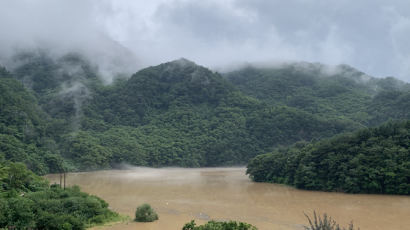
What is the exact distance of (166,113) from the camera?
81.1m

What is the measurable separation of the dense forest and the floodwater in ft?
3.55

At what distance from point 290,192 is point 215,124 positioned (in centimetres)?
4481

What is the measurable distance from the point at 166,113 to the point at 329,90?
128ft

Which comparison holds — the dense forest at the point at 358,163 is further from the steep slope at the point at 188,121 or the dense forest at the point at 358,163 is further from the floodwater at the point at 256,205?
the steep slope at the point at 188,121

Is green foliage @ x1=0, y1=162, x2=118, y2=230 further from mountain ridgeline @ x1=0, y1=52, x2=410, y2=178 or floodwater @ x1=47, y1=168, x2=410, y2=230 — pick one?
mountain ridgeline @ x1=0, y1=52, x2=410, y2=178

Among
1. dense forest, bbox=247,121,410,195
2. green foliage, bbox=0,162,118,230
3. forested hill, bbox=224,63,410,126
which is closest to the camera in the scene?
green foliage, bbox=0,162,118,230

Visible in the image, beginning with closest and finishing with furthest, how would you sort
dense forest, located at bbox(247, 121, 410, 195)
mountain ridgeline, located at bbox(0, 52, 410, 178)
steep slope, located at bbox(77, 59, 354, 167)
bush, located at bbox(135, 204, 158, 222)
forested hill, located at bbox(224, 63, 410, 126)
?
bush, located at bbox(135, 204, 158, 222) < dense forest, located at bbox(247, 121, 410, 195) < mountain ridgeline, located at bbox(0, 52, 410, 178) < steep slope, located at bbox(77, 59, 354, 167) < forested hill, located at bbox(224, 63, 410, 126)

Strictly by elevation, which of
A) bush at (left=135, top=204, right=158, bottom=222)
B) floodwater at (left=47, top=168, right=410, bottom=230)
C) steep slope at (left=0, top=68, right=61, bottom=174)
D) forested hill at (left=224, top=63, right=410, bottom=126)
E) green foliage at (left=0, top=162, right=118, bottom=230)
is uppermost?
forested hill at (left=224, top=63, right=410, bottom=126)

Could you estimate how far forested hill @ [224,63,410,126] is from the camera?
69.9 metres

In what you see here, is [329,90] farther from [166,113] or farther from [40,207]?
[40,207]

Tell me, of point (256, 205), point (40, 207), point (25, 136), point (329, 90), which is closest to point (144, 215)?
point (40, 207)

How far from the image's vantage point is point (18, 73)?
93.8 metres

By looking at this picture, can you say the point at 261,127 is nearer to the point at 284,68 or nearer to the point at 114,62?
the point at 284,68

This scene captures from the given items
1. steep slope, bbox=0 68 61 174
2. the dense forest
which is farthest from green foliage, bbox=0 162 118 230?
steep slope, bbox=0 68 61 174
